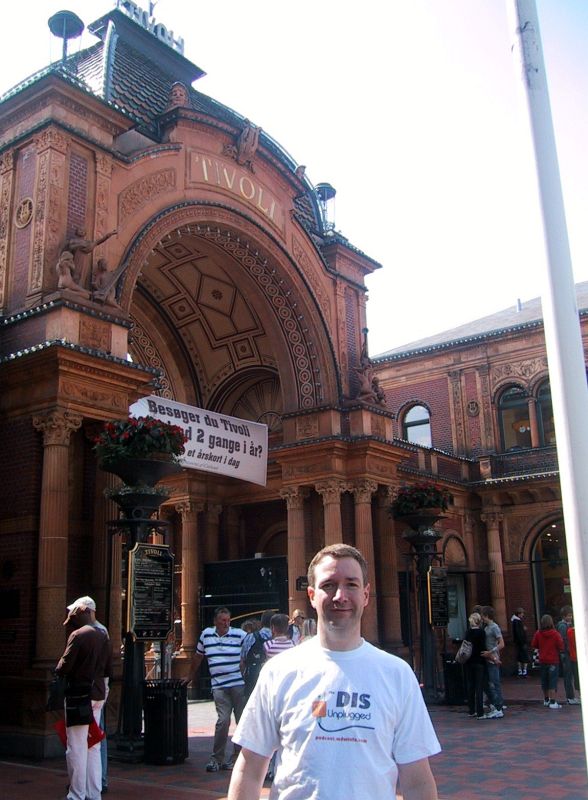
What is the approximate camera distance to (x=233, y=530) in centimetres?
2211

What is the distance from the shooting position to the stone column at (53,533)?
11484mm

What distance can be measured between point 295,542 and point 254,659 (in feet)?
29.4

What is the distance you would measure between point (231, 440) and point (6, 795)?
10.1 metres

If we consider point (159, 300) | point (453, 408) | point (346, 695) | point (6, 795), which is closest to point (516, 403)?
point (453, 408)

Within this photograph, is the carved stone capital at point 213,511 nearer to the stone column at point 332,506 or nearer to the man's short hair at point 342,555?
the stone column at point 332,506

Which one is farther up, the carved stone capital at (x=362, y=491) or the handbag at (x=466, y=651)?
the carved stone capital at (x=362, y=491)

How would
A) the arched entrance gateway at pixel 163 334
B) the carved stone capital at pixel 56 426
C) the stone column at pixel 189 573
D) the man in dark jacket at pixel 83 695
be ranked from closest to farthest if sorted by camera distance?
the man in dark jacket at pixel 83 695
the carved stone capital at pixel 56 426
the arched entrance gateway at pixel 163 334
the stone column at pixel 189 573

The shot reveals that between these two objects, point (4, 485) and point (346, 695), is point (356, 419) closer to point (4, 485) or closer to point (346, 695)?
point (4, 485)

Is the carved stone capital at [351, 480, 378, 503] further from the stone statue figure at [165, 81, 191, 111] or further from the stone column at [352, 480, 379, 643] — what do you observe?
the stone statue figure at [165, 81, 191, 111]

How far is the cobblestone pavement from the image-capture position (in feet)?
27.3

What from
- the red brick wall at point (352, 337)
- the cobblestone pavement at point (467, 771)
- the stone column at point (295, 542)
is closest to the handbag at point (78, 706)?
the cobblestone pavement at point (467, 771)

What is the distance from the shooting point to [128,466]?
1119 cm

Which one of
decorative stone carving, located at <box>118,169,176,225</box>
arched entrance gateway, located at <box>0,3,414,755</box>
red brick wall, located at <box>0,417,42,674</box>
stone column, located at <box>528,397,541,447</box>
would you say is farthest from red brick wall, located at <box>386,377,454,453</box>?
red brick wall, located at <box>0,417,42,674</box>

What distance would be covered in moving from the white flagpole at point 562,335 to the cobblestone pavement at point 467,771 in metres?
4.82
